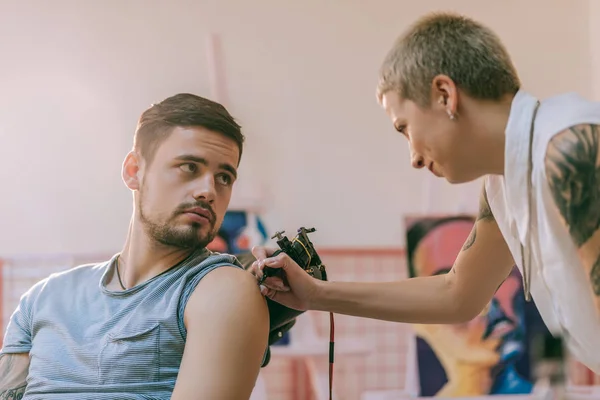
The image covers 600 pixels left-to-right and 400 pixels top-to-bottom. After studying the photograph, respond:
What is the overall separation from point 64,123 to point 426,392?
179 cm

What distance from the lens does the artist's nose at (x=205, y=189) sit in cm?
142

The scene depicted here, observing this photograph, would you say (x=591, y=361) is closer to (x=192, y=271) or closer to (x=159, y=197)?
(x=192, y=271)

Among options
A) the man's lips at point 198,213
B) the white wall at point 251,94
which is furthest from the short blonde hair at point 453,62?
the white wall at point 251,94

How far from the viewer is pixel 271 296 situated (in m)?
1.37

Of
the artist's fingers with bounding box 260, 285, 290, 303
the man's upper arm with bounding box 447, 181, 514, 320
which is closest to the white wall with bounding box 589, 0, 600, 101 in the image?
the man's upper arm with bounding box 447, 181, 514, 320

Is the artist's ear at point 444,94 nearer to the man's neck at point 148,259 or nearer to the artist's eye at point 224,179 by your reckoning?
the artist's eye at point 224,179

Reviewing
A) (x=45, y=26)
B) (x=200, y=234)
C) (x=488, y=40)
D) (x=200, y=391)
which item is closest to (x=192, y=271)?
(x=200, y=234)

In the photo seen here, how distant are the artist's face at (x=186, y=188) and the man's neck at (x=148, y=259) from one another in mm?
24

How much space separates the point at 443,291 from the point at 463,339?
3.66 ft

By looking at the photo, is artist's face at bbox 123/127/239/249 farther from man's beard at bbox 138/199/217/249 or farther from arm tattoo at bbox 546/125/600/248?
arm tattoo at bbox 546/125/600/248

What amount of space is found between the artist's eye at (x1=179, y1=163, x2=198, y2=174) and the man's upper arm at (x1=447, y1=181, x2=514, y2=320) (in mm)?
614

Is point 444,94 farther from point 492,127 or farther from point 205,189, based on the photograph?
point 205,189

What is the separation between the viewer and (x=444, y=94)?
126cm

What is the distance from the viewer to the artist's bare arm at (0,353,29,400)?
1.41 meters
